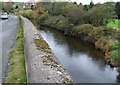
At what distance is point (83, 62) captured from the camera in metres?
32.5

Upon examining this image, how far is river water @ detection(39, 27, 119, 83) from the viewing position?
26.3 meters

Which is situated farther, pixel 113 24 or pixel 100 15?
pixel 113 24

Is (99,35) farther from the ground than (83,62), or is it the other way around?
(99,35)

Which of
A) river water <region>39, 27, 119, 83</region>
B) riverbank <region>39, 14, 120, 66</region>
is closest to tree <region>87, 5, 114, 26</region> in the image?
riverbank <region>39, 14, 120, 66</region>

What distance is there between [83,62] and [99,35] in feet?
43.1

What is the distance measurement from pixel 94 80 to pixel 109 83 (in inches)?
52.9

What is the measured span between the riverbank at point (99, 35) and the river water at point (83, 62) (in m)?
0.92

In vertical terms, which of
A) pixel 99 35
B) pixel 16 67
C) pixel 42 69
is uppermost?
pixel 42 69

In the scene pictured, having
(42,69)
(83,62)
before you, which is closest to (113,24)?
(83,62)

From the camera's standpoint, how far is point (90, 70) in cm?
2886

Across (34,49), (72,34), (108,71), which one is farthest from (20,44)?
(72,34)

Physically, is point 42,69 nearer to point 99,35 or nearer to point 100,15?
point 99,35

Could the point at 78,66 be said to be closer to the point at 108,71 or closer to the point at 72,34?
the point at 108,71

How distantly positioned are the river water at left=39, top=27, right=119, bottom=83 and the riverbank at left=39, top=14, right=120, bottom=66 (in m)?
0.92
